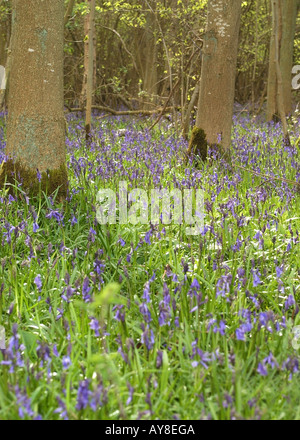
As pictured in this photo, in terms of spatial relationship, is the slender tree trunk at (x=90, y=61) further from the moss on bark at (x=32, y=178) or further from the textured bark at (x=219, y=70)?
the moss on bark at (x=32, y=178)

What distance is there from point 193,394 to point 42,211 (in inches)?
99.4

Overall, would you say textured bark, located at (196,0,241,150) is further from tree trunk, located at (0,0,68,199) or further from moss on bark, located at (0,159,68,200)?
moss on bark, located at (0,159,68,200)

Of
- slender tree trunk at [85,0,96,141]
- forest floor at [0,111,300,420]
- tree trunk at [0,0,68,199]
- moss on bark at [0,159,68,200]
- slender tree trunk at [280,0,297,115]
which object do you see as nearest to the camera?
forest floor at [0,111,300,420]

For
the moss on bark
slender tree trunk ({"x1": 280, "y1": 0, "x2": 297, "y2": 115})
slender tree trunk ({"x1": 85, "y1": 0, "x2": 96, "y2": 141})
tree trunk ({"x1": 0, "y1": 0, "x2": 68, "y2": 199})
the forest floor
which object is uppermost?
slender tree trunk ({"x1": 280, "y1": 0, "x2": 297, "y2": 115})

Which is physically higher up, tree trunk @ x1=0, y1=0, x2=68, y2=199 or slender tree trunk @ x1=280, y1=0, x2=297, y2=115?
slender tree trunk @ x1=280, y1=0, x2=297, y2=115

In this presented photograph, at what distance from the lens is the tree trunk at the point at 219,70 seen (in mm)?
6523

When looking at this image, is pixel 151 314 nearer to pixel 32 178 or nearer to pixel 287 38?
pixel 32 178

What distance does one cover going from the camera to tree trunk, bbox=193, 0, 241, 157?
652 centimetres

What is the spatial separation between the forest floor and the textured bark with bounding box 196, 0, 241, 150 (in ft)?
5.13

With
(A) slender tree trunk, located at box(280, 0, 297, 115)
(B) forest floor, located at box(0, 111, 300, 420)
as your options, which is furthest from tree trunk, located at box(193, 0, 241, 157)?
(A) slender tree trunk, located at box(280, 0, 297, 115)

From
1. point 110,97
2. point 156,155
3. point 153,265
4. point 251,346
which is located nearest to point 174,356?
point 251,346

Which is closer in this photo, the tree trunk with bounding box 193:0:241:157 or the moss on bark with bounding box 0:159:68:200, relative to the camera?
the moss on bark with bounding box 0:159:68:200

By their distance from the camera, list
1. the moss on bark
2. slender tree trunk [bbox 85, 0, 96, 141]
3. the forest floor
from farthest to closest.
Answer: slender tree trunk [bbox 85, 0, 96, 141], the moss on bark, the forest floor

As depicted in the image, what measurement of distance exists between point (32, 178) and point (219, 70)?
3.26 metres
